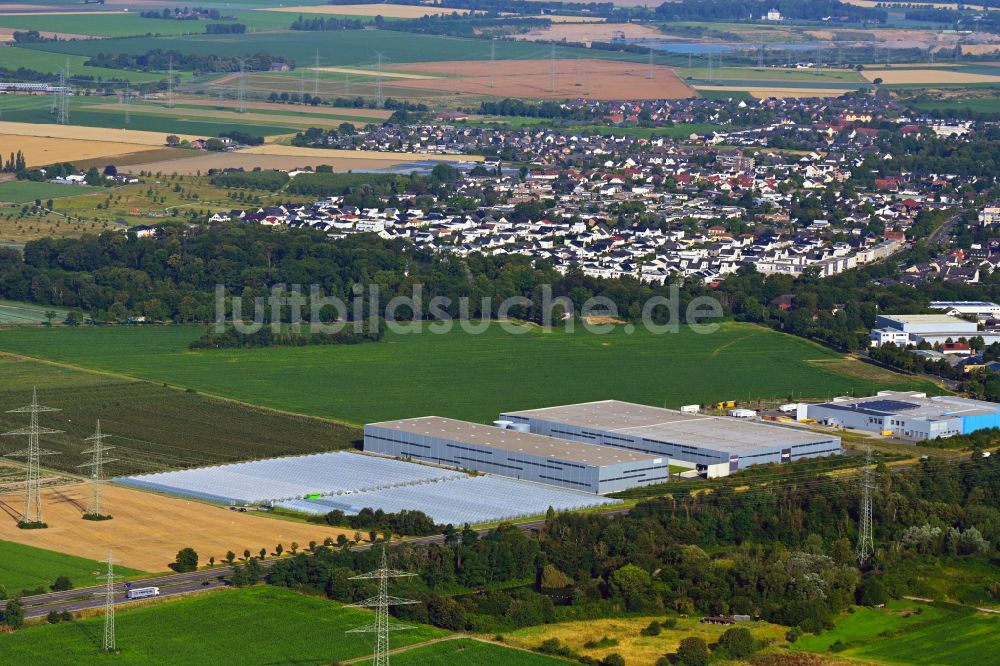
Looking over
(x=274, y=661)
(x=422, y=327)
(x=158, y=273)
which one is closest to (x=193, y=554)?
(x=274, y=661)

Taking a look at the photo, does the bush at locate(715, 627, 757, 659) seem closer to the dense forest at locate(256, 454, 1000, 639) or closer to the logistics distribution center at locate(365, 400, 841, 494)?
the dense forest at locate(256, 454, 1000, 639)

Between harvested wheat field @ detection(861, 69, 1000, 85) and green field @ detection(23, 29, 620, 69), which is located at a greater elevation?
harvested wheat field @ detection(861, 69, 1000, 85)

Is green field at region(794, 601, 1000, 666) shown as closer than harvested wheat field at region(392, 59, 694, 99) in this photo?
Yes

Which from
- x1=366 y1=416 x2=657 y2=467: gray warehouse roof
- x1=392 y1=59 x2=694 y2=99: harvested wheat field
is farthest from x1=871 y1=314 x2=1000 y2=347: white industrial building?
x1=392 y1=59 x2=694 y2=99: harvested wheat field

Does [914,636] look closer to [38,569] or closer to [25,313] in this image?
[38,569]

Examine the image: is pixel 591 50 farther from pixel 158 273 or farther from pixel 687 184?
pixel 158 273

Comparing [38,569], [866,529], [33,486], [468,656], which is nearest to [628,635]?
[468,656]
